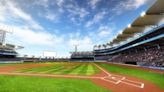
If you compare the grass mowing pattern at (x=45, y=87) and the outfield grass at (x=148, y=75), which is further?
the outfield grass at (x=148, y=75)

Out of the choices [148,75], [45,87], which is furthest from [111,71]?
[45,87]

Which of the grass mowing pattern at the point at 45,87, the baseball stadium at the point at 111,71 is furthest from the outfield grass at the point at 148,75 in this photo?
the grass mowing pattern at the point at 45,87

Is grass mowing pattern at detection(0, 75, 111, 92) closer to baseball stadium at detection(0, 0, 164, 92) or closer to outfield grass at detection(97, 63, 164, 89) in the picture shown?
baseball stadium at detection(0, 0, 164, 92)

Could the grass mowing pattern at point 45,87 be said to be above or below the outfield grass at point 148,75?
above

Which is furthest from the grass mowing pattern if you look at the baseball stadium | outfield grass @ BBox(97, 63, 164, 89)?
outfield grass @ BBox(97, 63, 164, 89)

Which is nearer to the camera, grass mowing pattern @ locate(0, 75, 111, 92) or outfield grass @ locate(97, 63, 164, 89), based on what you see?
grass mowing pattern @ locate(0, 75, 111, 92)

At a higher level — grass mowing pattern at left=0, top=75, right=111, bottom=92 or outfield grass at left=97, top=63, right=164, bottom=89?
grass mowing pattern at left=0, top=75, right=111, bottom=92

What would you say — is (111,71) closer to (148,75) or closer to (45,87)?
(148,75)

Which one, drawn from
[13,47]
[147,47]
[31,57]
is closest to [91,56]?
[31,57]

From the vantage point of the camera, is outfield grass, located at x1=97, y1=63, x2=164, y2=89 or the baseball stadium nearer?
the baseball stadium

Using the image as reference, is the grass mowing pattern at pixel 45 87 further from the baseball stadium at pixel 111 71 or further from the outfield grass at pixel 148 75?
the outfield grass at pixel 148 75

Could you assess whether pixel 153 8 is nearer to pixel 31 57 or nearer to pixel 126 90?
pixel 126 90

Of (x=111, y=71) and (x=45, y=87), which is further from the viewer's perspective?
(x=111, y=71)

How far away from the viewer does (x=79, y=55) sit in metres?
118
